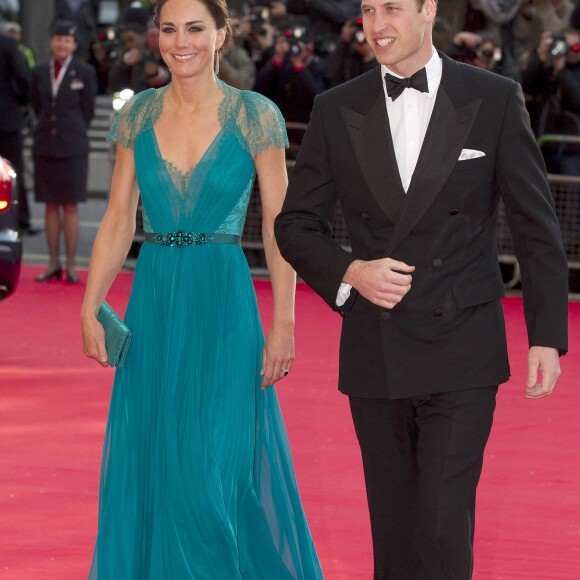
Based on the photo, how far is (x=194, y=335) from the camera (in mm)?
4402

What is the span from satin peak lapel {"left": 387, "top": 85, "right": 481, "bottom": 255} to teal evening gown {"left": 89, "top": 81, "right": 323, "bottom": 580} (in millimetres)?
904

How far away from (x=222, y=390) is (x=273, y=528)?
438 mm

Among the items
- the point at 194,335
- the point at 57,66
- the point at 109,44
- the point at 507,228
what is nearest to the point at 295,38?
the point at 57,66

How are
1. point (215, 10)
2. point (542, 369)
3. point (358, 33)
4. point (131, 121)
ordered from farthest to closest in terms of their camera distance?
point (358, 33) → point (131, 121) → point (215, 10) → point (542, 369)

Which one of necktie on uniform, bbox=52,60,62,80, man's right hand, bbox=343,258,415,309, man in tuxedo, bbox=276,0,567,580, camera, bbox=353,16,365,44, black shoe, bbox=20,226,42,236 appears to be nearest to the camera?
man's right hand, bbox=343,258,415,309

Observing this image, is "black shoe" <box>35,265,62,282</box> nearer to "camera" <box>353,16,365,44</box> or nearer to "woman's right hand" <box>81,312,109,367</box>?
"camera" <box>353,16,365,44</box>

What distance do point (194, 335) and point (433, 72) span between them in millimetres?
1122

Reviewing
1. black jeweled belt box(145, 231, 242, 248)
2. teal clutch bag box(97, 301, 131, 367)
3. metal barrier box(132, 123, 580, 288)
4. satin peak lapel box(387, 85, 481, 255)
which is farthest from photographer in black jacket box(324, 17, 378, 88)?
satin peak lapel box(387, 85, 481, 255)

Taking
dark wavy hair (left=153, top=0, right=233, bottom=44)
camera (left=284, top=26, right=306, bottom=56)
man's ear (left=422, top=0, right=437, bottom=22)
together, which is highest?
man's ear (left=422, top=0, right=437, bottom=22)

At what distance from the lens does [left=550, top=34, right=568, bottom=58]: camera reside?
480 inches

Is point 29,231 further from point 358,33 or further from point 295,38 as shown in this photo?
point 358,33

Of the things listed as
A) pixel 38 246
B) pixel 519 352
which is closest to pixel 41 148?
pixel 38 246

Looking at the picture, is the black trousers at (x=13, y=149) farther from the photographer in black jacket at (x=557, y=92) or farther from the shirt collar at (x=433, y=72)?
the shirt collar at (x=433, y=72)

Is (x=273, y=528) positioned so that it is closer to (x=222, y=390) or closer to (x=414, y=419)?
(x=222, y=390)
